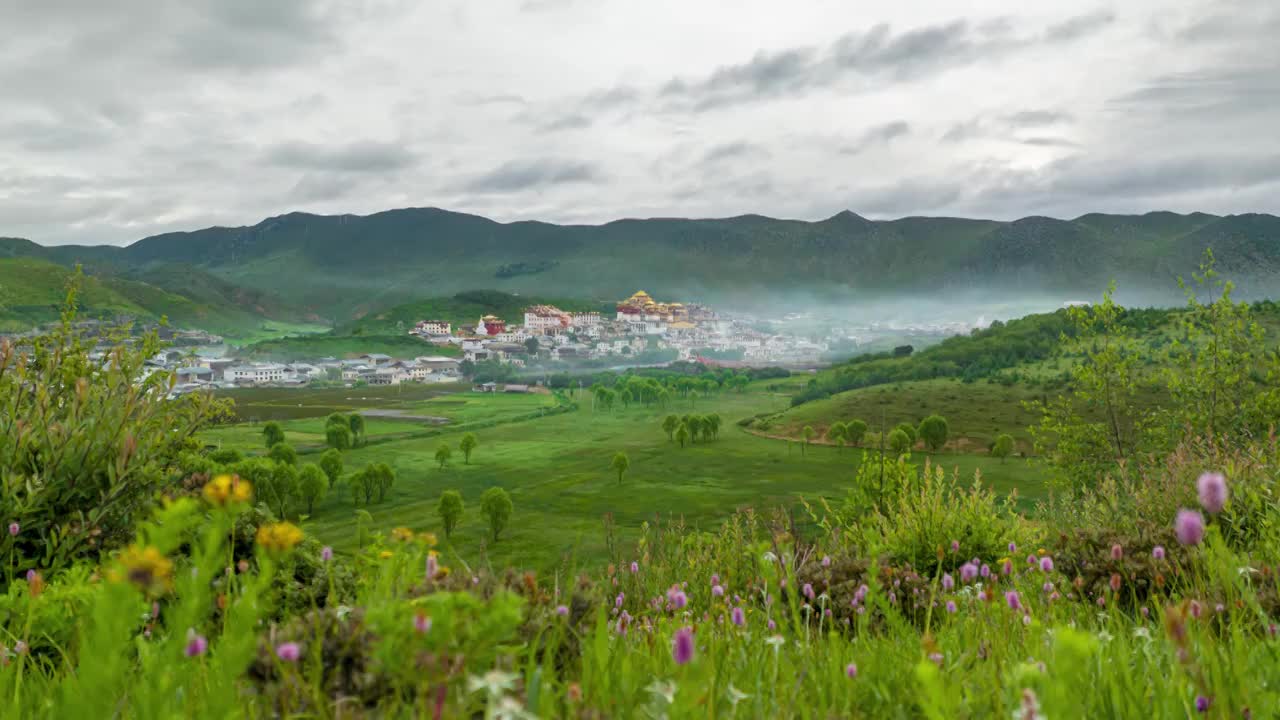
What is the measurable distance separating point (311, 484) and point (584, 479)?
108 feet

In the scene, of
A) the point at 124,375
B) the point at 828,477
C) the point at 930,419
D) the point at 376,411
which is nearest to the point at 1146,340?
the point at 930,419

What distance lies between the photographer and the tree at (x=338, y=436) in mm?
106562

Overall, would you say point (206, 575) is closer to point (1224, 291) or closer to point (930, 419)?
point (1224, 291)

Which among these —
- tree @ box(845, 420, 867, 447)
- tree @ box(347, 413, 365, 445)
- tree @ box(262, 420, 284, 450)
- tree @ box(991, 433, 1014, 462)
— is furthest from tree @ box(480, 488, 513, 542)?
tree @ box(991, 433, 1014, 462)

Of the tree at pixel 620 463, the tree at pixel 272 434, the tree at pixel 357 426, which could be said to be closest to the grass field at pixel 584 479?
the tree at pixel 620 463

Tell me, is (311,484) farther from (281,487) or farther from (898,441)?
(898,441)

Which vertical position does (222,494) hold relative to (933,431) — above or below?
above

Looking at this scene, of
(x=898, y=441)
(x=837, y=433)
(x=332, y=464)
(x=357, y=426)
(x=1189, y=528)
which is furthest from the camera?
(x=357, y=426)

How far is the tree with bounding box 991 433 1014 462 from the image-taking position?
90.7m

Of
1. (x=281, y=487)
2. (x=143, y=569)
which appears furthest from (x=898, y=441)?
(x=143, y=569)

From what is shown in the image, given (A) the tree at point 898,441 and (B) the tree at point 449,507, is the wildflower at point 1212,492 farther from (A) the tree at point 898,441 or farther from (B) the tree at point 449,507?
(A) the tree at point 898,441

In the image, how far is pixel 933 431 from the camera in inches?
3757

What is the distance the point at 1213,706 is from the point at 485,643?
7.83 ft

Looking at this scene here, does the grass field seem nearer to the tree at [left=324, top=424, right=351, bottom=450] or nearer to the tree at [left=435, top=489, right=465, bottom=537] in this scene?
the tree at [left=324, top=424, right=351, bottom=450]
